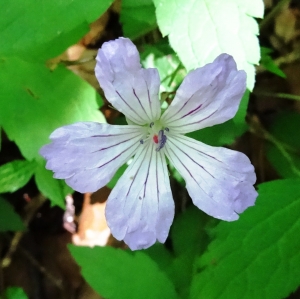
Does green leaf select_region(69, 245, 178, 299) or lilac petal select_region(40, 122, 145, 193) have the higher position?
lilac petal select_region(40, 122, 145, 193)

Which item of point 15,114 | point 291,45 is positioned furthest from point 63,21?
point 291,45

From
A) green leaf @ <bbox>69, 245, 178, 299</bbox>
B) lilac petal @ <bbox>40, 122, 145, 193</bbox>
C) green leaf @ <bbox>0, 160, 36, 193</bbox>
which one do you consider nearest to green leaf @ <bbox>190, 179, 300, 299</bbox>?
green leaf @ <bbox>69, 245, 178, 299</bbox>

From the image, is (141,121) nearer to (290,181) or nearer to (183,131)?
(183,131)

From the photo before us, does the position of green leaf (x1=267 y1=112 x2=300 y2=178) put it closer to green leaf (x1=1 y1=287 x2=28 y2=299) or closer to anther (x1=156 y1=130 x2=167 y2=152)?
anther (x1=156 y1=130 x2=167 y2=152)

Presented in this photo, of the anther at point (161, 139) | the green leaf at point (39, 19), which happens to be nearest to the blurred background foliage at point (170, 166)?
the green leaf at point (39, 19)

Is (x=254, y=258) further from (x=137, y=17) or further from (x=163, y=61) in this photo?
(x=137, y=17)

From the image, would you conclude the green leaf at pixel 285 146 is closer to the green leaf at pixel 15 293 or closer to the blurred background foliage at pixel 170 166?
the blurred background foliage at pixel 170 166
